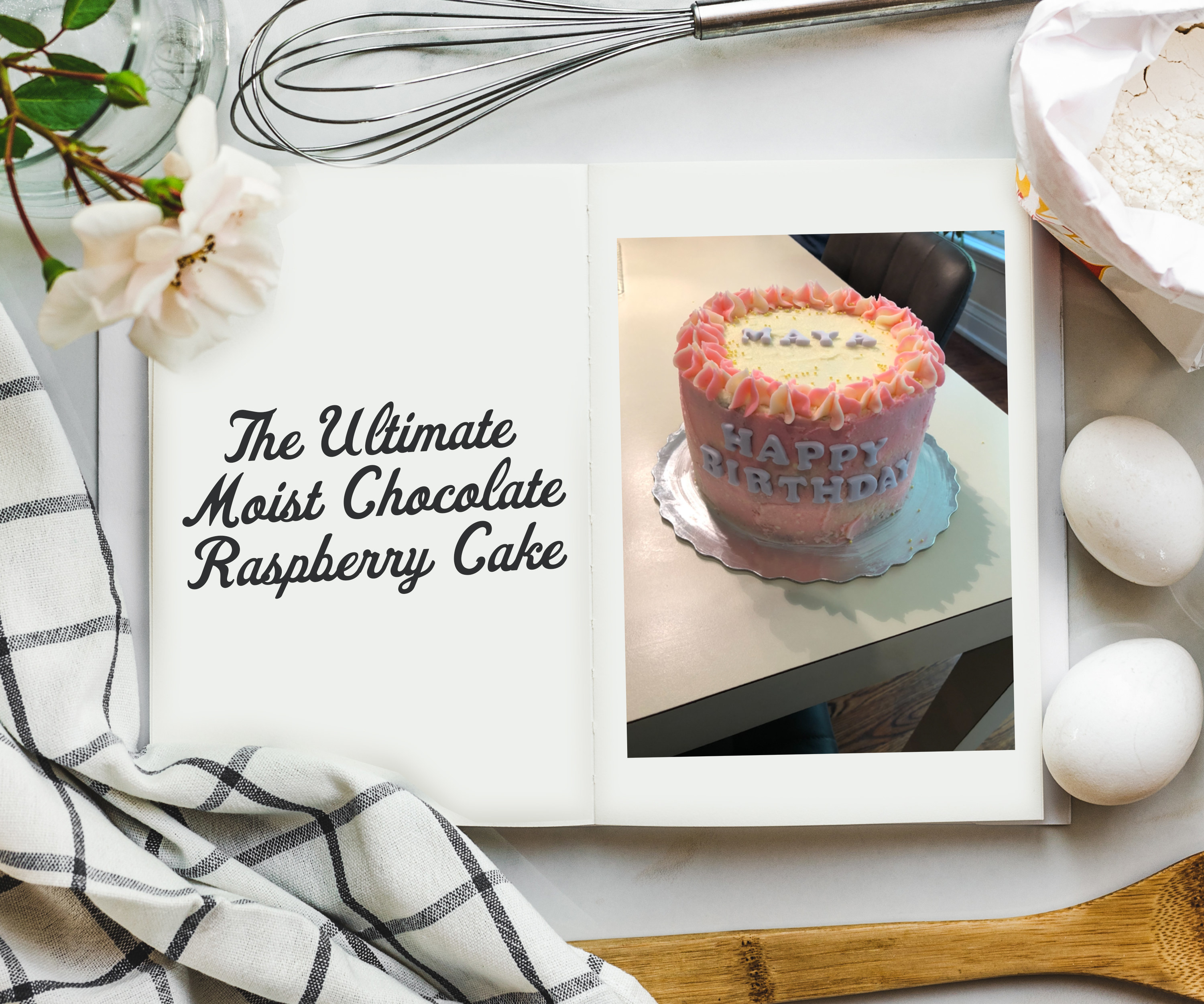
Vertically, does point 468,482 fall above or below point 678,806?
above

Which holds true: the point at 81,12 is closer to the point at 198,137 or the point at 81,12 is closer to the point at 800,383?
the point at 198,137

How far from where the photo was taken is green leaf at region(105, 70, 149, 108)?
7.7 inches

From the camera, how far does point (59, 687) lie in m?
0.38

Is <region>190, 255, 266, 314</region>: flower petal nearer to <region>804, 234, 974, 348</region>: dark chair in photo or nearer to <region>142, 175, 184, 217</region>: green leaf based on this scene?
<region>142, 175, 184, 217</region>: green leaf

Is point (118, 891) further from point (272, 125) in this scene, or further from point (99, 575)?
point (272, 125)

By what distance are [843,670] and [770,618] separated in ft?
0.14

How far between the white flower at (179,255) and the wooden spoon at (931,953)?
1.10ft

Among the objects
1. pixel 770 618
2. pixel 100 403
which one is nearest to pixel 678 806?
pixel 770 618

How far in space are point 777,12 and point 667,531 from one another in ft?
0.83

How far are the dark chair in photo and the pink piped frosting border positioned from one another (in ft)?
0.03

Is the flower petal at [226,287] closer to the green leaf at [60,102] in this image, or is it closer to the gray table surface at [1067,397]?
the green leaf at [60,102]

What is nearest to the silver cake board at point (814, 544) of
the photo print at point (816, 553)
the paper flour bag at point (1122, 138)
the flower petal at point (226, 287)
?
the photo print at point (816, 553)

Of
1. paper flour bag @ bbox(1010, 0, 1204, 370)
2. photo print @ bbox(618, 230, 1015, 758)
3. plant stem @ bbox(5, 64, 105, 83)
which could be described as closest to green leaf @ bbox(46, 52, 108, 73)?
plant stem @ bbox(5, 64, 105, 83)

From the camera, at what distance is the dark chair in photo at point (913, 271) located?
41 cm
